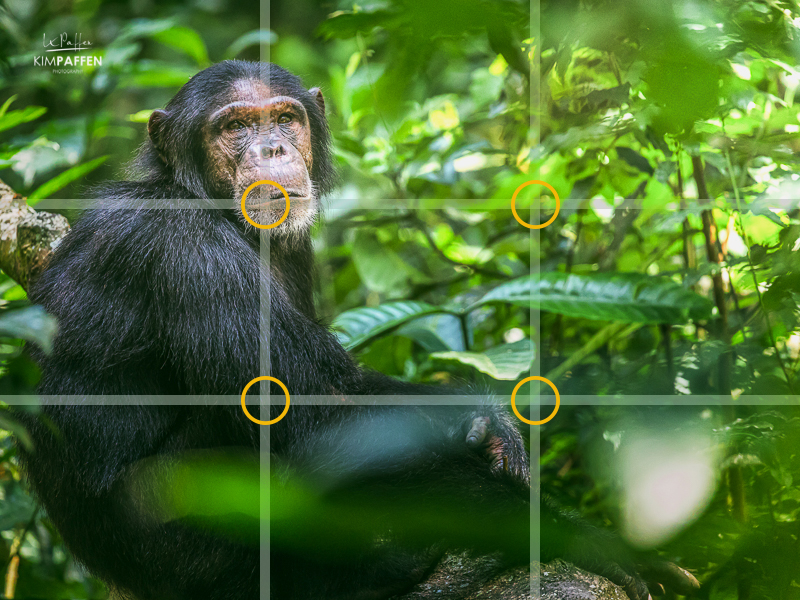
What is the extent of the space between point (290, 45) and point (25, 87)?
1.81ft

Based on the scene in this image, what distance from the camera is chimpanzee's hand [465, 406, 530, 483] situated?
1269mm

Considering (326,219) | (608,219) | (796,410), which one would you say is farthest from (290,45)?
(796,410)

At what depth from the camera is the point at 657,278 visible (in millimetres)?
1343

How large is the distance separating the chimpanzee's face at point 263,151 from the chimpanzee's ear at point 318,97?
0.23 ft

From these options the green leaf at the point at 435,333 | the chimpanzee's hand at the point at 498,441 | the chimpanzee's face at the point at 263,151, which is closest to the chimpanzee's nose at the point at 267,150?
the chimpanzee's face at the point at 263,151

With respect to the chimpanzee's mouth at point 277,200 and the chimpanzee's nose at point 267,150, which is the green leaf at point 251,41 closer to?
the chimpanzee's nose at point 267,150

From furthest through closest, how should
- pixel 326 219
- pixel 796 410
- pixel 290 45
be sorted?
pixel 326 219, pixel 290 45, pixel 796 410

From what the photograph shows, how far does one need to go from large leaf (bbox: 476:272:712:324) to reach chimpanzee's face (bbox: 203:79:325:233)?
54 centimetres

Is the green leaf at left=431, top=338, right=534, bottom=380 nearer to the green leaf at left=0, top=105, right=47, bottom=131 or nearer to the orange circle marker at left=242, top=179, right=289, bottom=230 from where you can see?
the orange circle marker at left=242, top=179, right=289, bottom=230

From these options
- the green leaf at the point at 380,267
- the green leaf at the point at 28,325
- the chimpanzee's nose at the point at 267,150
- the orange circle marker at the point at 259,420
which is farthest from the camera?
the green leaf at the point at 380,267

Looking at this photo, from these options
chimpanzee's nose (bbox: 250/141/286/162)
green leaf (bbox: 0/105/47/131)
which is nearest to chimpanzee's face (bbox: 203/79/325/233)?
chimpanzee's nose (bbox: 250/141/286/162)

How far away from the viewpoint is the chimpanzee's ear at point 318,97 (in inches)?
55.7

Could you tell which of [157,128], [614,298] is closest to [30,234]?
[157,128]

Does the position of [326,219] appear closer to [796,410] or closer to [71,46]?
[71,46]
